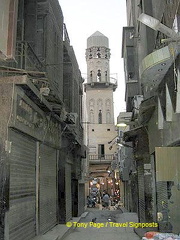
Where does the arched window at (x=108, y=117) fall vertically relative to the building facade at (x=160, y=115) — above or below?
above

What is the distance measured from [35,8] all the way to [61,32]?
3787mm

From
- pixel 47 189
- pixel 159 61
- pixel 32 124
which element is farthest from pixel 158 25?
pixel 47 189

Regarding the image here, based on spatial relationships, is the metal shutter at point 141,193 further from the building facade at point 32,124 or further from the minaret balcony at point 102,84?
the minaret balcony at point 102,84

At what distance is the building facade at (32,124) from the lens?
709cm

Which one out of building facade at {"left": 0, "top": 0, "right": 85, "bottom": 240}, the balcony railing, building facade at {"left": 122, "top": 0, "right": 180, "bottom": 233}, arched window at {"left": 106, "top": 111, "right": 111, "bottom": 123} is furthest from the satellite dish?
arched window at {"left": 106, "top": 111, "right": 111, "bottom": 123}

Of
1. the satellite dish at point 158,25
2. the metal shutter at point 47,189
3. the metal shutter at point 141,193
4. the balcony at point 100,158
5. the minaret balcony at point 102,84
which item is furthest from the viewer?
→ the minaret balcony at point 102,84

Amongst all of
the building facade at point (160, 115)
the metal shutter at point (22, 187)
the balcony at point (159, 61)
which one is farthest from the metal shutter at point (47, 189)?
the balcony at point (159, 61)

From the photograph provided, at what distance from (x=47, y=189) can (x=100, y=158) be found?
38.1 m

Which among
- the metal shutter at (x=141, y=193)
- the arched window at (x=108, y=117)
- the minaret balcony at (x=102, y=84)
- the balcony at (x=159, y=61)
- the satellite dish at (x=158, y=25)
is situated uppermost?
the minaret balcony at (x=102, y=84)

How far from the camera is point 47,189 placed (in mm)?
11461

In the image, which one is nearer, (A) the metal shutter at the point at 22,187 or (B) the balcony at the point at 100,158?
(A) the metal shutter at the point at 22,187

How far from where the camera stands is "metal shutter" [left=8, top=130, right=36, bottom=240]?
24.7 ft

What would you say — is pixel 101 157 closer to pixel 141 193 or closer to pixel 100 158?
pixel 100 158

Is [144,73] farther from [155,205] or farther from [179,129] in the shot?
[155,205]
